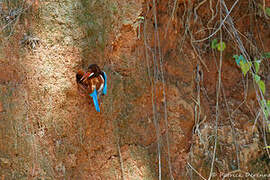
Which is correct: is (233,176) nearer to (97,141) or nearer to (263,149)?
(263,149)

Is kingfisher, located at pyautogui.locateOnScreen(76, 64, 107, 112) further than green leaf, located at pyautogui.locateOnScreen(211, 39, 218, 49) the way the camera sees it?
No

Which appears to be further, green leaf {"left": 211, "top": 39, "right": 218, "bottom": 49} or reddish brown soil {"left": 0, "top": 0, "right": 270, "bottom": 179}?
green leaf {"left": 211, "top": 39, "right": 218, "bottom": 49}

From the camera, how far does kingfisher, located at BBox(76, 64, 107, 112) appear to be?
178 centimetres

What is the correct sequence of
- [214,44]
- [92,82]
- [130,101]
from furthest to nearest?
[214,44] → [130,101] → [92,82]

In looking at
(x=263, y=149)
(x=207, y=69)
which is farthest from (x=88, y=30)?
(x=263, y=149)

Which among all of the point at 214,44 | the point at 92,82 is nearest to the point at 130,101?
the point at 92,82

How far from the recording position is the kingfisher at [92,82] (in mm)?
1783

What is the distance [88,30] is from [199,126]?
1092mm

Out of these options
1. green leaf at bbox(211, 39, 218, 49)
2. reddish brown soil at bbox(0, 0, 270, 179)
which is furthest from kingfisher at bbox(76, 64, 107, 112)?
green leaf at bbox(211, 39, 218, 49)

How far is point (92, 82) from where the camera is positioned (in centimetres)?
176

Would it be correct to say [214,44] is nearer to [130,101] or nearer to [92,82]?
[130,101]

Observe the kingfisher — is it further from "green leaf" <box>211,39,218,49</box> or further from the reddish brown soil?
"green leaf" <box>211,39,218,49</box>

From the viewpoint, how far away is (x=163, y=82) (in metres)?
2.18

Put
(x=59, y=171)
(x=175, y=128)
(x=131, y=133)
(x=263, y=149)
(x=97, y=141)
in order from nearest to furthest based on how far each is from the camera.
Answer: (x=59, y=171) < (x=97, y=141) < (x=131, y=133) < (x=175, y=128) < (x=263, y=149)
